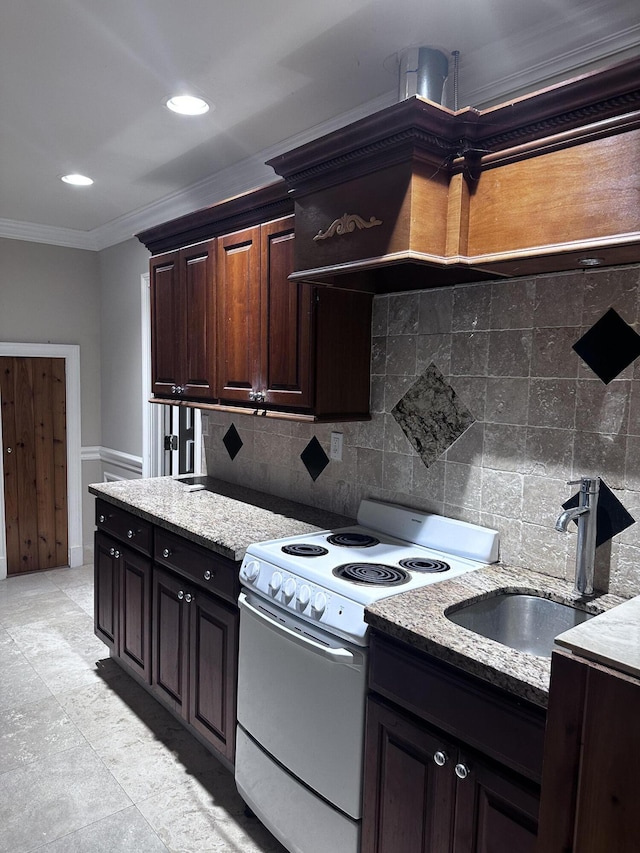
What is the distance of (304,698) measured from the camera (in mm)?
1814

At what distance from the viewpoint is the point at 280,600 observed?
1.89 metres

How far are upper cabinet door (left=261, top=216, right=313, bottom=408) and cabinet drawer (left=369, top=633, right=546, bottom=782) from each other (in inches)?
42.1

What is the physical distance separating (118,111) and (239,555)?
184cm

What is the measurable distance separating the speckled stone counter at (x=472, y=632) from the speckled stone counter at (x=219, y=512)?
2.34 ft

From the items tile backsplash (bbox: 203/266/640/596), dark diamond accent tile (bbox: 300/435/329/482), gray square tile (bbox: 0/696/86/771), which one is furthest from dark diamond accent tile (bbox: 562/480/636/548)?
gray square tile (bbox: 0/696/86/771)

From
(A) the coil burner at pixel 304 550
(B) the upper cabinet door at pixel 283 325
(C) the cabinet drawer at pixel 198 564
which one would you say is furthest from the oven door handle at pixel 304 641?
(B) the upper cabinet door at pixel 283 325

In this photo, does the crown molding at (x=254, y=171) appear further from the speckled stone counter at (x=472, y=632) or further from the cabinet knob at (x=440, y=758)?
the cabinet knob at (x=440, y=758)

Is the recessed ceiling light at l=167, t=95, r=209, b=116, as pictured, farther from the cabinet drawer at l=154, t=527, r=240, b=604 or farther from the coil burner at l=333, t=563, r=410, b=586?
the coil burner at l=333, t=563, r=410, b=586

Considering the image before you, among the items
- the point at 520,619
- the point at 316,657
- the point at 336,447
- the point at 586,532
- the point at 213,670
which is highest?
the point at 336,447

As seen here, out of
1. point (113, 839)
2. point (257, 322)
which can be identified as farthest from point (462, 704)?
point (257, 322)

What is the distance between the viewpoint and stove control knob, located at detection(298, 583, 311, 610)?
1.80 meters

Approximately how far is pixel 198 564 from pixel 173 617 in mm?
356

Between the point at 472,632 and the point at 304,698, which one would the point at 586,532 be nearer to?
the point at 472,632

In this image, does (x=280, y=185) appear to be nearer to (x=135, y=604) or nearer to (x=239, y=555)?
(x=239, y=555)
